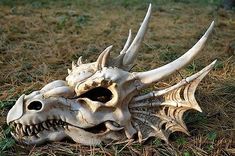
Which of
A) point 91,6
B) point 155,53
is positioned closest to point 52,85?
point 155,53

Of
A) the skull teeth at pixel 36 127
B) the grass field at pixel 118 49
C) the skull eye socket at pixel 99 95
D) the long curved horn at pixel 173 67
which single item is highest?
the long curved horn at pixel 173 67

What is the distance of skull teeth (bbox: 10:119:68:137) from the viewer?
2758mm

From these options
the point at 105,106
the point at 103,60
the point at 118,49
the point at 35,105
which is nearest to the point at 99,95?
the point at 105,106

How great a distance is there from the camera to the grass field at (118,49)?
9.62 ft

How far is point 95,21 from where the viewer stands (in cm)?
734

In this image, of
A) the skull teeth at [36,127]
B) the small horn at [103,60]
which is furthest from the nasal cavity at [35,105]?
the small horn at [103,60]

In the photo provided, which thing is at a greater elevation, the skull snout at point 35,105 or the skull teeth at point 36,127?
the skull snout at point 35,105

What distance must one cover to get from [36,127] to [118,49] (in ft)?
10.1

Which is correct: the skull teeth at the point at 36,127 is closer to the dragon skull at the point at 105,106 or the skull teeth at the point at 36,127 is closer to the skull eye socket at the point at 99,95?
the dragon skull at the point at 105,106

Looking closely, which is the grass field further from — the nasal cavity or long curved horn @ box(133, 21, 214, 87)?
long curved horn @ box(133, 21, 214, 87)

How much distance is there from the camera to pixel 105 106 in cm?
275

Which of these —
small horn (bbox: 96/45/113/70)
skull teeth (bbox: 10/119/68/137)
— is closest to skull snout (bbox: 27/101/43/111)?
skull teeth (bbox: 10/119/68/137)

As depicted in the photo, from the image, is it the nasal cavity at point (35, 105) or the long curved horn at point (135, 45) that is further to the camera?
the long curved horn at point (135, 45)

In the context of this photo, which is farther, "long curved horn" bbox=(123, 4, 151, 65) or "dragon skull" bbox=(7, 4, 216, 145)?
"long curved horn" bbox=(123, 4, 151, 65)
